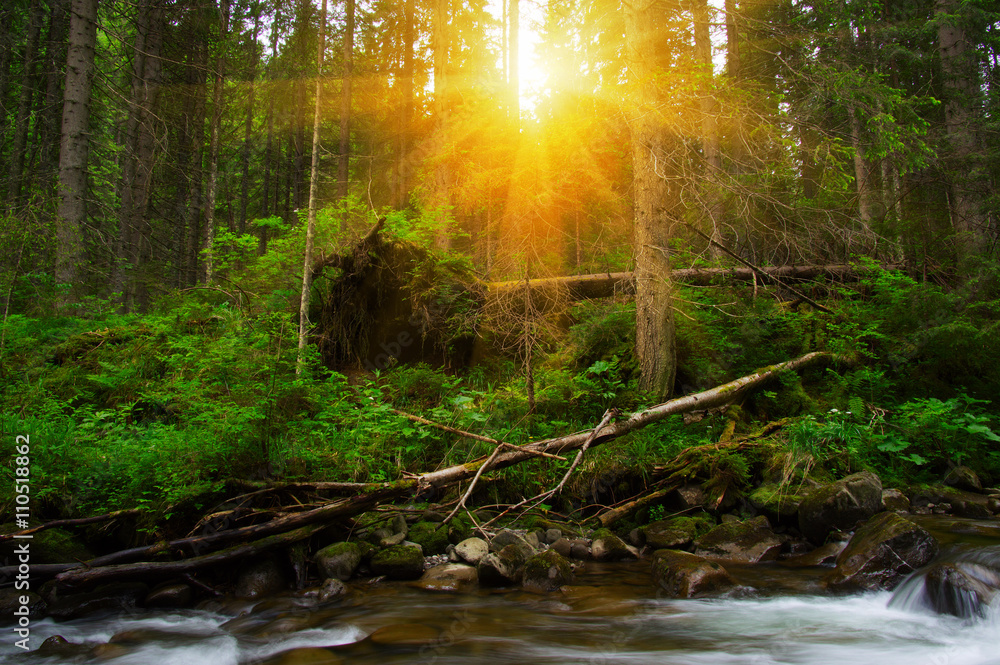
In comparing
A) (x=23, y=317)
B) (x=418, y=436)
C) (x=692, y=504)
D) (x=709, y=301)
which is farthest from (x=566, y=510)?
(x=23, y=317)

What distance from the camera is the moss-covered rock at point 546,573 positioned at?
5.10m

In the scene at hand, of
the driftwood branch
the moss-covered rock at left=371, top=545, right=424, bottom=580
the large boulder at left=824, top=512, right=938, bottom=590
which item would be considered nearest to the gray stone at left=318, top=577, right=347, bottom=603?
the moss-covered rock at left=371, top=545, right=424, bottom=580

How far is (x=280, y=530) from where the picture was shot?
16.5 feet

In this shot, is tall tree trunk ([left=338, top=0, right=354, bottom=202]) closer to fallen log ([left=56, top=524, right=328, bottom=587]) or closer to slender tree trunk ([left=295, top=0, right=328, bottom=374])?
slender tree trunk ([left=295, top=0, right=328, bottom=374])

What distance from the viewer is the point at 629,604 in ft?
15.5

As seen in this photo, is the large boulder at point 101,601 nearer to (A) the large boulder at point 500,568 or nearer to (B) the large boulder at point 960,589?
(A) the large boulder at point 500,568


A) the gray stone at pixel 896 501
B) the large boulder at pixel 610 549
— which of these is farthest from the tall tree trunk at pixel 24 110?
the gray stone at pixel 896 501

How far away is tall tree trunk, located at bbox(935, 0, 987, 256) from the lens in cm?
1030

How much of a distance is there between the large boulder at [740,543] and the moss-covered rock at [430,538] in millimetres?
2830

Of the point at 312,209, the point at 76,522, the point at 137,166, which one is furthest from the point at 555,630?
the point at 137,166

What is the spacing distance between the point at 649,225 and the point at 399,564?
5783 mm

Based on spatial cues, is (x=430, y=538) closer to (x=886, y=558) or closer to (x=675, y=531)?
(x=675, y=531)

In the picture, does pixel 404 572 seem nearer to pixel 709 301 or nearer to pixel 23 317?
pixel 709 301

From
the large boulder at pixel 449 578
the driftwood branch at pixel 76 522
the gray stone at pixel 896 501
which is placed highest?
the driftwood branch at pixel 76 522
